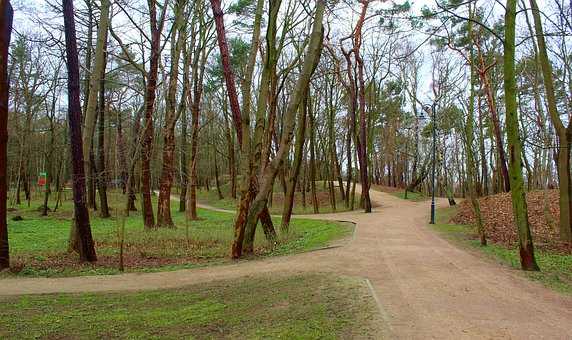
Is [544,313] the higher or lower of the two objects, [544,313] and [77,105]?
the lower

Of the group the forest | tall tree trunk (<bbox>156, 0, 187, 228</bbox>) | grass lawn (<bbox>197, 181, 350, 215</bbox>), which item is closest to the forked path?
the forest

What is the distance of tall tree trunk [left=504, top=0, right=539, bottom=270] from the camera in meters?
9.12

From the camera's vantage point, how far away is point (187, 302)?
22.5ft

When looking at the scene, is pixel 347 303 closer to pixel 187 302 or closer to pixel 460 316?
pixel 460 316

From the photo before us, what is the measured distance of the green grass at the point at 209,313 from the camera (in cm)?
528

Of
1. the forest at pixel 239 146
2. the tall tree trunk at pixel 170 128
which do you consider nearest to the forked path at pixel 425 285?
the forest at pixel 239 146

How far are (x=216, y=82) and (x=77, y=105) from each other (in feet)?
66.2

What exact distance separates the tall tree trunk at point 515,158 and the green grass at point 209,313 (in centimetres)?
408

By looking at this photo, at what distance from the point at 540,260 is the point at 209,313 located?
29.0ft

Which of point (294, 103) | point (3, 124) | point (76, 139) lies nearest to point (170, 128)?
point (76, 139)

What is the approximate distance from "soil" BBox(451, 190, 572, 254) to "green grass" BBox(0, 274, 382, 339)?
897cm

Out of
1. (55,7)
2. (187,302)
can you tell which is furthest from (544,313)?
(55,7)

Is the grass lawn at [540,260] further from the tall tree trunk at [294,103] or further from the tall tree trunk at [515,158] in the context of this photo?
the tall tree trunk at [294,103]

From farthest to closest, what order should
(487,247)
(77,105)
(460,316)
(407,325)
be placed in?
(487,247) < (77,105) < (460,316) < (407,325)
